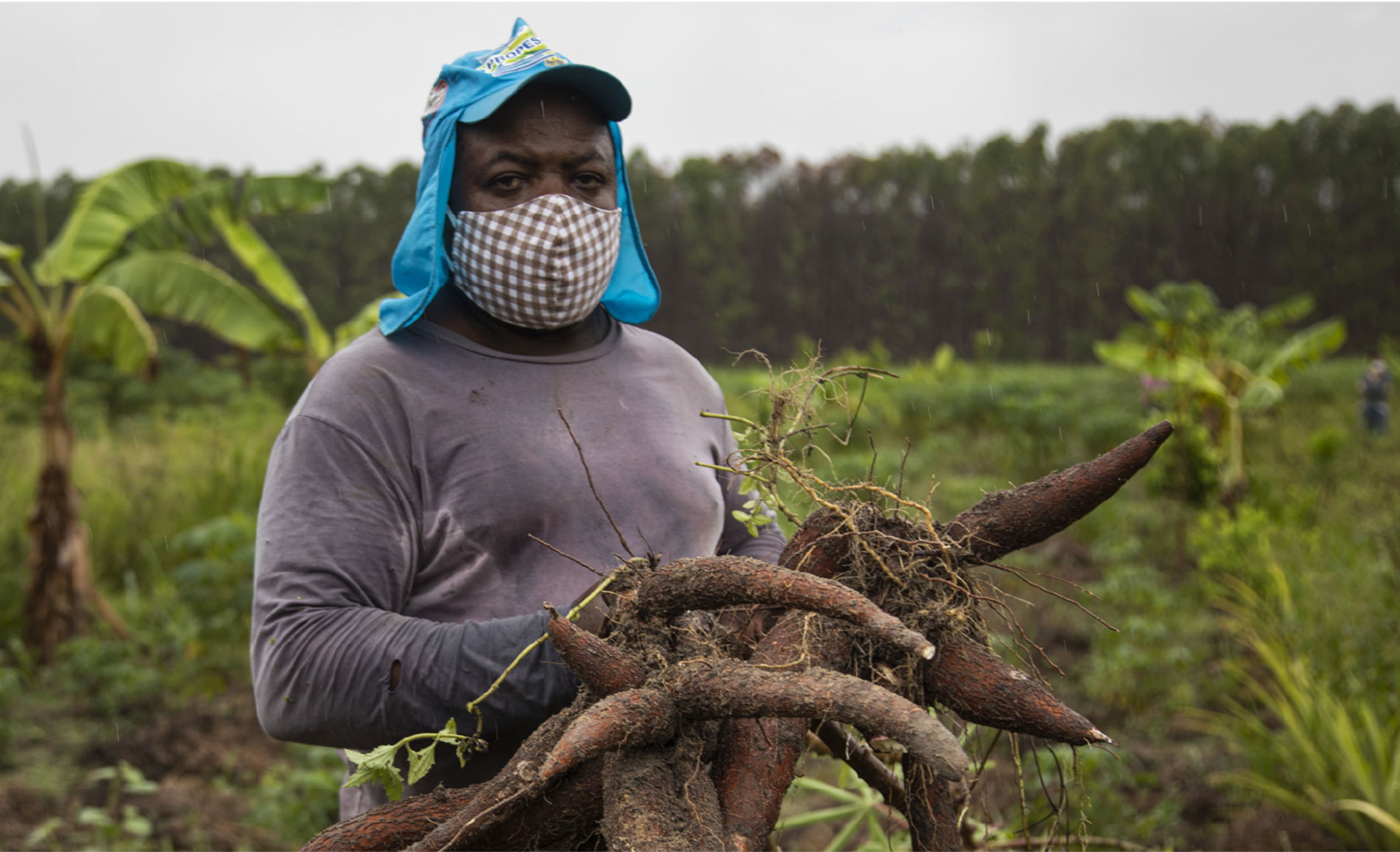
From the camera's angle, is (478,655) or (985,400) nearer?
(478,655)

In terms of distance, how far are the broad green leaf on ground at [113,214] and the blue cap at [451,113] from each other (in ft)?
21.3

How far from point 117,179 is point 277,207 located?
1.17 metres

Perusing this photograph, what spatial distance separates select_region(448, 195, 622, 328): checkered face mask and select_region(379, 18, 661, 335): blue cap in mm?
55

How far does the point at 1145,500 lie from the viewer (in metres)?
11.2

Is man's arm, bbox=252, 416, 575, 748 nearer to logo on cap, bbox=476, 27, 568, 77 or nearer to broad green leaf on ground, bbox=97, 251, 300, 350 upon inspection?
logo on cap, bbox=476, 27, 568, 77

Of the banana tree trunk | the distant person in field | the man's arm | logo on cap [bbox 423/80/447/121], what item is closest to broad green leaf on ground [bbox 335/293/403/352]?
the banana tree trunk

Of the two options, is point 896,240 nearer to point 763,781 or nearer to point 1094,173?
point 1094,173

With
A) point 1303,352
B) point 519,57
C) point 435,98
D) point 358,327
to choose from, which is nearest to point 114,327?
point 358,327

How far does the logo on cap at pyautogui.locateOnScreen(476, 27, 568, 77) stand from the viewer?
5.70 ft

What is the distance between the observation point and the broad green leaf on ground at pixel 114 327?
6.94 meters

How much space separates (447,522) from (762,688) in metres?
0.68

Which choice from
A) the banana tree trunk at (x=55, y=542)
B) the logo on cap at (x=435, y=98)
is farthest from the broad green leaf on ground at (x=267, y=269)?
the logo on cap at (x=435, y=98)

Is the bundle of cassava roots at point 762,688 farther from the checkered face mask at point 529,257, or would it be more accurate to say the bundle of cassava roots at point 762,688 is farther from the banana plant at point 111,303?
the banana plant at point 111,303

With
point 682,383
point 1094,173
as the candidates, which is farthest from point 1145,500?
point 1094,173
